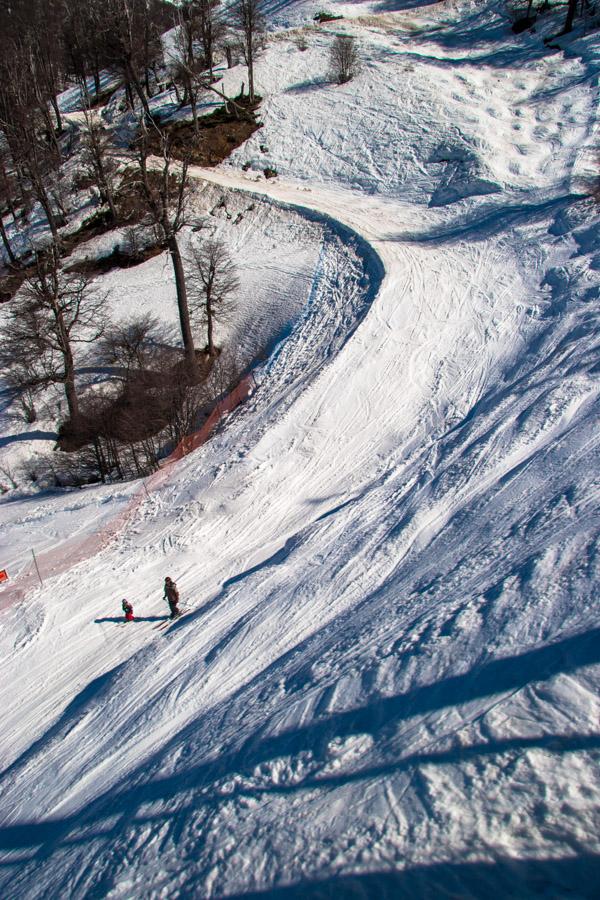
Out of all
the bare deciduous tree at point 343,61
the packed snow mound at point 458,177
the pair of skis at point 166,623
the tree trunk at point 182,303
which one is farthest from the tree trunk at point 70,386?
the bare deciduous tree at point 343,61

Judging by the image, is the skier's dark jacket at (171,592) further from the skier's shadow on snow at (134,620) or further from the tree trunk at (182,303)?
the tree trunk at (182,303)

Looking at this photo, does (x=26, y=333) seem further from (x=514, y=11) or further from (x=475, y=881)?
(x=514, y=11)

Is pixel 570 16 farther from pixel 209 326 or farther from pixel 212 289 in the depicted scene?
A: pixel 209 326

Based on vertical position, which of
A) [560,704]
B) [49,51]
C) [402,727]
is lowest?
[402,727]

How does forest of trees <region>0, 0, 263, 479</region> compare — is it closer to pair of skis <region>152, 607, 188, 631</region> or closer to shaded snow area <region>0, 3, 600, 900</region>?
shaded snow area <region>0, 3, 600, 900</region>

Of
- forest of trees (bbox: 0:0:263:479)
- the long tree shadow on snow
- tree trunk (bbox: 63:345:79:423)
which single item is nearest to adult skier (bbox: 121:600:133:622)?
the long tree shadow on snow

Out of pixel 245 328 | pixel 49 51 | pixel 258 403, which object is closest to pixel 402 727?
pixel 258 403

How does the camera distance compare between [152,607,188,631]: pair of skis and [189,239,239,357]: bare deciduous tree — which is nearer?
[152,607,188,631]: pair of skis
